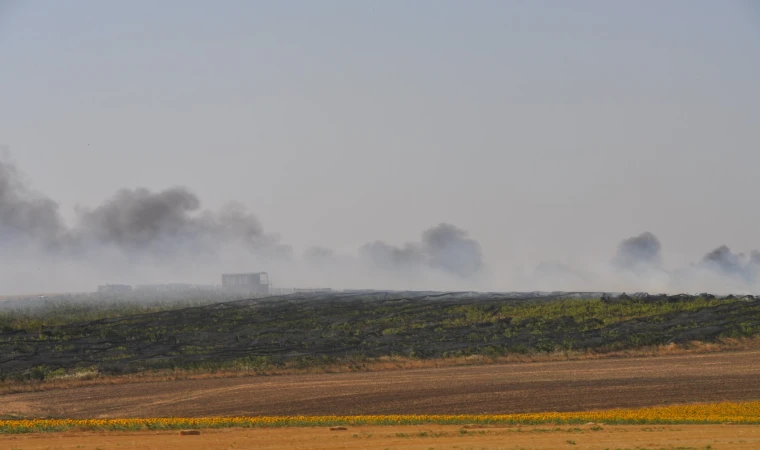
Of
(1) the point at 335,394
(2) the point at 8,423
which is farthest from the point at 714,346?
(2) the point at 8,423

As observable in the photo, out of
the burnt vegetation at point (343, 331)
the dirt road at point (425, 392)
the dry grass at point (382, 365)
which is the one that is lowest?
→ the dirt road at point (425, 392)

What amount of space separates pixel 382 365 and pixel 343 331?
15.3 meters

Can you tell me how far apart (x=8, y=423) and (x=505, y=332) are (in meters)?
38.8

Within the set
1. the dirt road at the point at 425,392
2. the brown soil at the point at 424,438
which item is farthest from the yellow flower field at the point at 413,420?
the dirt road at the point at 425,392

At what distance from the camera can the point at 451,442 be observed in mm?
28016

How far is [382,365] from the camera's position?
171ft

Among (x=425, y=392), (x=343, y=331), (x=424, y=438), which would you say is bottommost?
(x=425, y=392)

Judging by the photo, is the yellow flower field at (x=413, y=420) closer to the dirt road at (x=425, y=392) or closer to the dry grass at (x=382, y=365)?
the dirt road at (x=425, y=392)

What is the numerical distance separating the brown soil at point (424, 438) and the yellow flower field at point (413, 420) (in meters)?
1.02

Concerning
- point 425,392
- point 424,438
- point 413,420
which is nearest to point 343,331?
point 425,392

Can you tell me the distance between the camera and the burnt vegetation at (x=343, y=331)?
52719mm

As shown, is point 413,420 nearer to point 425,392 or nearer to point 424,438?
point 424,438

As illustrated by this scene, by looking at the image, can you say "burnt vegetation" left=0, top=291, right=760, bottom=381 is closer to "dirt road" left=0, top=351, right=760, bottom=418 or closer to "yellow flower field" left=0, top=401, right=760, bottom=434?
"dirt road" left=0, top=351, right=760, bottom=418

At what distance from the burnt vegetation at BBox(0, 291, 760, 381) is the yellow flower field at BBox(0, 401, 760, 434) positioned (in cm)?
1664
